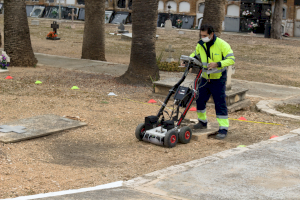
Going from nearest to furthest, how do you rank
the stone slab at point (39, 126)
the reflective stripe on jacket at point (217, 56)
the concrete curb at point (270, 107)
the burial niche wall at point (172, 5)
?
the stone slab at point (39, 126) → the reflective stripe on jacket at point (217, 56) → the concrete curb at point (270, 107) → the burial niche wall at point (172, 5)

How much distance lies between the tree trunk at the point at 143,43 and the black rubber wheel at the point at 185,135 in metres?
5.01

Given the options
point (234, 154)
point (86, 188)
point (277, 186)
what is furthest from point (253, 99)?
point (86, 188)

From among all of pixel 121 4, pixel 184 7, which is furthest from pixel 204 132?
pixel 121 4

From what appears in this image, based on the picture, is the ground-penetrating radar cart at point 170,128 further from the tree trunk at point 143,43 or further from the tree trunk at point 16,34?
the tree trunk at point 16,34

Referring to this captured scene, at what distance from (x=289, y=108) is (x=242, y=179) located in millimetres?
5289

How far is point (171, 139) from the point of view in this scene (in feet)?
20.9

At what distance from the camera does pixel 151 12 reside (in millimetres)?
11453

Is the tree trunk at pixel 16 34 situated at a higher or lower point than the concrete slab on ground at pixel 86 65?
higher

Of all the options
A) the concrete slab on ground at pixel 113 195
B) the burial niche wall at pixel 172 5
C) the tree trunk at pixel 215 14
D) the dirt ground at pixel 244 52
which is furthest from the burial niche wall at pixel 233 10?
the concrete slab on ground at pixel 113 195

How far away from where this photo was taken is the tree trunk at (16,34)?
43.9 ft

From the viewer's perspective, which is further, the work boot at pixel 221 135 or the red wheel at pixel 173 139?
the work boot at pixel 221 135

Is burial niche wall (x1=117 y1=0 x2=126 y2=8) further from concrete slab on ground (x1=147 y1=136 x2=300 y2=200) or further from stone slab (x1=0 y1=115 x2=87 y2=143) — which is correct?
concrete slab on ground (x1=147 y1=136 x2=300 y2=200)

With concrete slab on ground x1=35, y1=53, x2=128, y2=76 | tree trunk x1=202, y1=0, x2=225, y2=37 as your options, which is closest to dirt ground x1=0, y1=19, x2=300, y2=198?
concrete slab on ground x1=35, y1=53, x2=128, y2=76

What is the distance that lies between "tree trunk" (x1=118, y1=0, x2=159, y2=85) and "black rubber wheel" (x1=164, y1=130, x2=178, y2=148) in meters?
5.24
